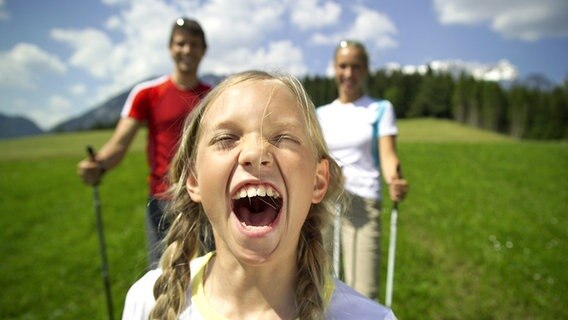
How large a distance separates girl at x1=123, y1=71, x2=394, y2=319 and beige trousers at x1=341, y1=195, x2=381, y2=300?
5.94 ft

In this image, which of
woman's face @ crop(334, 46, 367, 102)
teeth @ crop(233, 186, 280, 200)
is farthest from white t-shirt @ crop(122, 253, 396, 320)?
woman's face @ crop(334, 46, 367, 102)

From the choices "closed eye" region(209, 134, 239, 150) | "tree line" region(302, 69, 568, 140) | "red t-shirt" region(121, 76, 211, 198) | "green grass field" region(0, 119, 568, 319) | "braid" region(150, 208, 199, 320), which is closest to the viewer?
"closed eye" region(209, 134, 239, 150)

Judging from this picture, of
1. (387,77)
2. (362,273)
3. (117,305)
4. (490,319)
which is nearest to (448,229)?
(490,319)

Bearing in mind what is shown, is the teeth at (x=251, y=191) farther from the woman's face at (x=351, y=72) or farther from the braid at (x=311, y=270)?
the woman's face at (x=351, y=72)

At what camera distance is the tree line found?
254ft

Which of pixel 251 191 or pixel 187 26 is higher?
pixel 187 26

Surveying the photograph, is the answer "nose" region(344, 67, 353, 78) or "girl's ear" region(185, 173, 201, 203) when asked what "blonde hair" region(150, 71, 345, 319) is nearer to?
"girl's ear" region(185, 173, 201, 203)

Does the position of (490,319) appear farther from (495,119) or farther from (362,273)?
(495,119)

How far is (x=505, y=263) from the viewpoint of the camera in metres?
7.12

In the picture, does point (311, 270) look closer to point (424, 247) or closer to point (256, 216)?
point (256, 216)

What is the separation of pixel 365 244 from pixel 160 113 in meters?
2.31

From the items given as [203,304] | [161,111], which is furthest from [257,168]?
[161,111]

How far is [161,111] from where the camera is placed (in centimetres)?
368

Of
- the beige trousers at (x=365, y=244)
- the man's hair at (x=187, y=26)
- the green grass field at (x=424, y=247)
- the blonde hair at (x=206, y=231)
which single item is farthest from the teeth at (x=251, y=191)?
the man's hair at (x=187, y=26)
